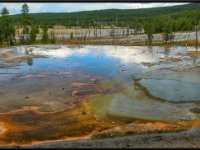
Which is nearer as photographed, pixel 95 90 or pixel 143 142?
pixel 143 142

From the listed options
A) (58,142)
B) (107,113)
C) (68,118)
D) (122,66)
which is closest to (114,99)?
(107,113)

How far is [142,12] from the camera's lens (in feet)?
425

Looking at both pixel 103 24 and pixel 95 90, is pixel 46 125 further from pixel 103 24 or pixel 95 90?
pixel 103 24

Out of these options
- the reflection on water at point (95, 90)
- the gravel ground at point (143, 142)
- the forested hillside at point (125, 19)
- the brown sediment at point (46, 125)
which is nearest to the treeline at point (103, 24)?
the forested hillside at point (125, 19)

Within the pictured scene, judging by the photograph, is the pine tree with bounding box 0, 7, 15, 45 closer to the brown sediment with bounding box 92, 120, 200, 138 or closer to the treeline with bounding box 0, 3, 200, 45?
the treeline with bounding box 0, 3, 200, 45

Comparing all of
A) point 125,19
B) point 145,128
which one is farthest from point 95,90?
point 125,19

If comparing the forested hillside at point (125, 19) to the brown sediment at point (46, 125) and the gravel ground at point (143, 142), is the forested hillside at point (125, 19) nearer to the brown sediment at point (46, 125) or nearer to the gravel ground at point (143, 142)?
the brown sediment at point (46, 125)

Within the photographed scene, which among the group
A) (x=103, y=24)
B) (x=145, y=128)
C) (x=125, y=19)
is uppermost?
(x=125, y=19)

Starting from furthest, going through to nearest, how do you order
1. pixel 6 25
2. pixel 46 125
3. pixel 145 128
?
1. pixel 6 25
2. pixel 46 125
3. pixel 145 128

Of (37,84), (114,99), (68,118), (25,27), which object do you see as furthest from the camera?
(25,27)

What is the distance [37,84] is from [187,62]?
55.4 feet

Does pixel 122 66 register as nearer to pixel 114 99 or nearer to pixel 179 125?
pixel 114 99

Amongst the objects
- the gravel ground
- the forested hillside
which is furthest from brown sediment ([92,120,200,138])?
the forested hillside

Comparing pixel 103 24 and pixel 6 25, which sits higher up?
pixel 103 24
